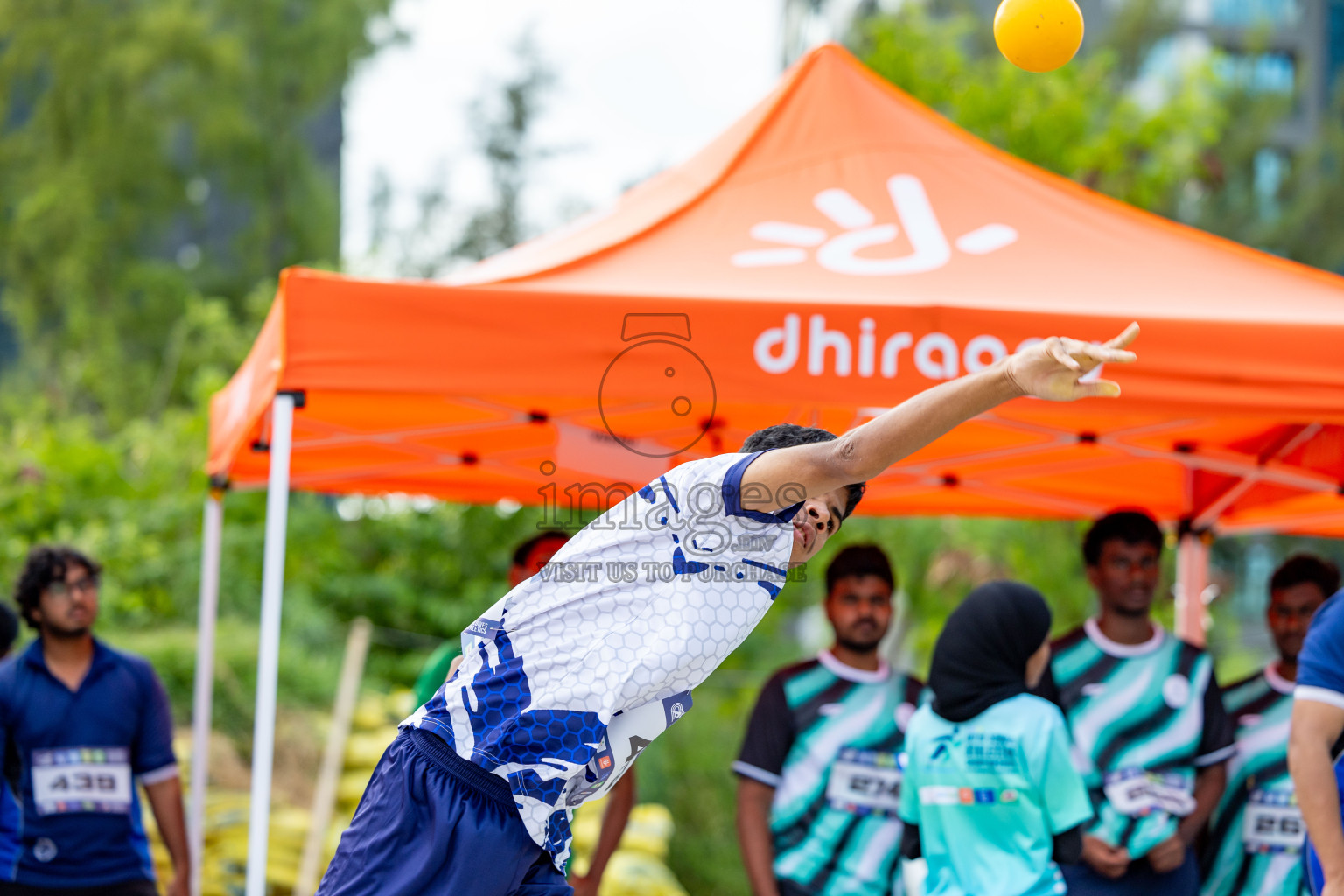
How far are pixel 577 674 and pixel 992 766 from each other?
1300 millimetres

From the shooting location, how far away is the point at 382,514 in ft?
37.0

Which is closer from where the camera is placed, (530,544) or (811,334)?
(811,334)

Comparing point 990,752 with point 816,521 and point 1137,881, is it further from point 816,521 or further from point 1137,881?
point 816,521

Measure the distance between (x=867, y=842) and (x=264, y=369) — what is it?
232cm

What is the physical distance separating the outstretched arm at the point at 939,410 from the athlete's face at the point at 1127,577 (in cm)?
208

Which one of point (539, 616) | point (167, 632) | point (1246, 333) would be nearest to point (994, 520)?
point (167, 632)

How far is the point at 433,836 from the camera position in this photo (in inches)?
90.2

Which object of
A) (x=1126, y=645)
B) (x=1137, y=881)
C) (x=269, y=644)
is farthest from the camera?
(x=1126, y=645)

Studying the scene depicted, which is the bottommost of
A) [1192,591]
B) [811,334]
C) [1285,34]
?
[1192,591]

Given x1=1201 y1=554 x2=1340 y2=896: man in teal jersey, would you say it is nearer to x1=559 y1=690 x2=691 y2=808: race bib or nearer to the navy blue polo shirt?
x1=559 y1=690 x2=691 y2=808: race bib

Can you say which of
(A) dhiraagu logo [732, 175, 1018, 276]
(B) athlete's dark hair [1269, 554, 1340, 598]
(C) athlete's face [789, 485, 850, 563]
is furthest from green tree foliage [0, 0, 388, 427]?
(C) athlete's face [789, 485, 850, 563]

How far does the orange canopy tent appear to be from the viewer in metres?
3.38

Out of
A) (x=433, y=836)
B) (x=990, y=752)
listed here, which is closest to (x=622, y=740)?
(x=433, y=836)

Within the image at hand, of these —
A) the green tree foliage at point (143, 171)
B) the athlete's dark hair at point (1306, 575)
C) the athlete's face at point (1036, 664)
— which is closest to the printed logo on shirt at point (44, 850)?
the athlete's face at point (1036, 664)
